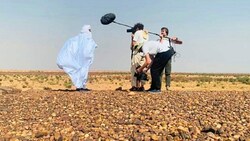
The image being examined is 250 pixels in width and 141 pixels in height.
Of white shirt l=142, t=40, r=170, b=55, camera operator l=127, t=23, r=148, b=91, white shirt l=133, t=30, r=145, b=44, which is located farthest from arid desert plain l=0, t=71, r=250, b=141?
white shirt l=133, t=30, r=145, b=44

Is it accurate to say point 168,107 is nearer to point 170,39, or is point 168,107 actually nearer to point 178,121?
point 178,121

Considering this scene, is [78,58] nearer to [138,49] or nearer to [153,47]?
[138,49]

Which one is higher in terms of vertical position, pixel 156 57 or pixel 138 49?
pixel 138 49

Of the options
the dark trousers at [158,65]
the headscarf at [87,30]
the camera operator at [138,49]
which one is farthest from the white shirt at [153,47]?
the headscarf at [87,30]

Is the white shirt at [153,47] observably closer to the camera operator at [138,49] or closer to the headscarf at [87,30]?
the camera operator at [138,49]

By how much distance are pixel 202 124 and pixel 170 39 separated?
5.79 meters

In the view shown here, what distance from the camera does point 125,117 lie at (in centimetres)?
990

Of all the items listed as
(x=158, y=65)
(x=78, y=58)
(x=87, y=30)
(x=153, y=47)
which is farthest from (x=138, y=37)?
(x=78, y=58)

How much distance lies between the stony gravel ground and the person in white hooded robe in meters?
1.89

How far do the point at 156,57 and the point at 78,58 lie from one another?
2925 mm

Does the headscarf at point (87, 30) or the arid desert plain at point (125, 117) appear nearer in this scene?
the arid desert plain at point (125, 117)

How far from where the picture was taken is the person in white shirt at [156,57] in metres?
13.5

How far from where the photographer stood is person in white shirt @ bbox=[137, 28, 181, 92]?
13492mm

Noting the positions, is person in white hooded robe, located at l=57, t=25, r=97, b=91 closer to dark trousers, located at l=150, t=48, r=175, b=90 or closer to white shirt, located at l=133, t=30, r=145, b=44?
white shirt, located at l=133, t=30, r=145, b=44
